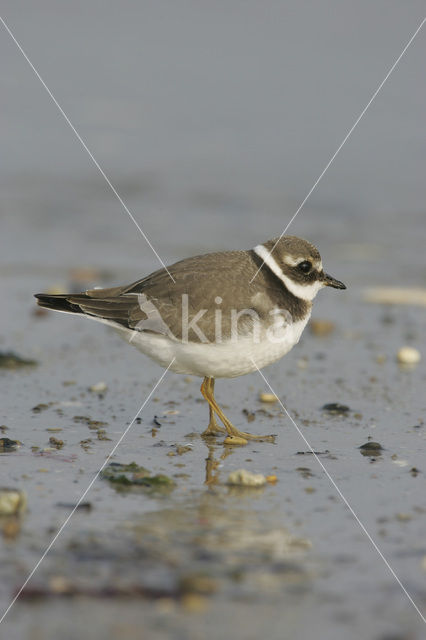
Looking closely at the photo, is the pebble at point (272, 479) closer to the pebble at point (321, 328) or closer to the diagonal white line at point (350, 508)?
the diagonal white line at point (350, 508)

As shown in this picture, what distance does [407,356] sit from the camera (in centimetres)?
782

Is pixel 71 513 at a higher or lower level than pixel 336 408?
higher

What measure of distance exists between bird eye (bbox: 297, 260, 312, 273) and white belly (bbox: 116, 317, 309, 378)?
41cm

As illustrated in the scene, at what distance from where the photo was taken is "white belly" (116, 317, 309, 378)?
595 centimetres

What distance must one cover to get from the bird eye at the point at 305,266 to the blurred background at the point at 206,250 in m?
1.04

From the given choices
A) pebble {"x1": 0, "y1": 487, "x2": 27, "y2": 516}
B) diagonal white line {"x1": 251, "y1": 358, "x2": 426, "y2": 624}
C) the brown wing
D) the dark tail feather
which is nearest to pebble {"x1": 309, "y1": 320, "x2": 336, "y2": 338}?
diagonal white line {"x1": 251, "y1": 358, "x2": 426, "y2": 624}

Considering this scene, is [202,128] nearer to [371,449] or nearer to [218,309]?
[218,309]

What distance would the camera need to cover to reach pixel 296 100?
16656 mm

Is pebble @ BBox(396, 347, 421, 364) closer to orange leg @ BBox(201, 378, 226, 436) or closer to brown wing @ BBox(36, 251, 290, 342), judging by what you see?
brown wing @ BBox(36, 251, 290, 342)

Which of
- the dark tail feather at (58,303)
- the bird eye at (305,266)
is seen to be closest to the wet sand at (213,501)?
the dark tail feather at (58,303)

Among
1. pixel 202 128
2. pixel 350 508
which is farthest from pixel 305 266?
pixel 202 128

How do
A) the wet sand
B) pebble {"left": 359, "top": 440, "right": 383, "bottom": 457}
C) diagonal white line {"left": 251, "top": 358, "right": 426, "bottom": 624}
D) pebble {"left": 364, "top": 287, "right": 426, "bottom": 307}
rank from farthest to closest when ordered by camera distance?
pebble {"left": 364, "top": 287, "right": 426, "bottom": 307} → pebble {"left": 359, "top": 440, "right": 383, "bottom": 457} → diagonal white line {"left": 251, "top": 358, "right": 426, "bottom": 624} → the wet sand

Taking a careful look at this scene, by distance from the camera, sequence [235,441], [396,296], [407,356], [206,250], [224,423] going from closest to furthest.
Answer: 1. [235,441]
2. [224,423]
3. [407,356]
4. [396,296]
5. [206,250]

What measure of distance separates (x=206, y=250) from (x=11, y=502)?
23.4 ft
